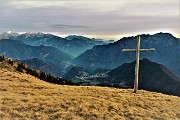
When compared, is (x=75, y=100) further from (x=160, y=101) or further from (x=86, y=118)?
(x=160, y=101)

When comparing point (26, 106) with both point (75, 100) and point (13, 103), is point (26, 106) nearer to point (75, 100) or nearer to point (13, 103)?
point (13, 103)

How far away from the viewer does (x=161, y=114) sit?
3500cm

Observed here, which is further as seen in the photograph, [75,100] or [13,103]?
[75,100]

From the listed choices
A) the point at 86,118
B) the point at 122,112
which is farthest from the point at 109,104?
the point at 86,118

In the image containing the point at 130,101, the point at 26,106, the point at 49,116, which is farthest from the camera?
the point at 130,101

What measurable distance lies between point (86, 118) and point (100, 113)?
2031 mm

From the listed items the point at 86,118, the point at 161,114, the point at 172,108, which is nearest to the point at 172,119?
the point at 161,114

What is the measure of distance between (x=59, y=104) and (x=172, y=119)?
12191mm

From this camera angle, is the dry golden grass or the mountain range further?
the dry golden grass

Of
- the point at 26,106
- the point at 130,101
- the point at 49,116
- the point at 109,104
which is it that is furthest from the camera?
the point at 130,101

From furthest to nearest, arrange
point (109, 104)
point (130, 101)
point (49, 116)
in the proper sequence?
point (130, 101)
point (109, 104)
point (49, 116)

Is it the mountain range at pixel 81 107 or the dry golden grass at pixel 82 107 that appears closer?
the mountain range at pixel 81 107

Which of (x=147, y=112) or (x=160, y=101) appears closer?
(x=147, y=112)

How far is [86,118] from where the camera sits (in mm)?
31219
